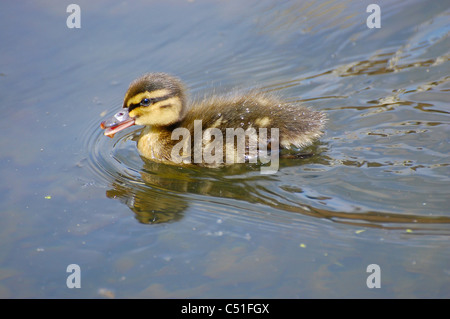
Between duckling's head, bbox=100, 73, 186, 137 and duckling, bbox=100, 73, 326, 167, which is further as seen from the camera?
duckling's head, bbox=100, 73, 186, 137

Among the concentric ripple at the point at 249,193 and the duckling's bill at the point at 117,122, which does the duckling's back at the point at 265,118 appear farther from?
the duckling's bill at the point at 117,122

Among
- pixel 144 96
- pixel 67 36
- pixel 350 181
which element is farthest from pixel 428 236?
pixel 67 36

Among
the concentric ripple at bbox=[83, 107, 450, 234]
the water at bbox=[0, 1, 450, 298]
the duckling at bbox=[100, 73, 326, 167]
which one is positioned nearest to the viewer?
the water at bbox=[0, 1, 450, 298]

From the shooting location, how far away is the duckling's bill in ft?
12.8

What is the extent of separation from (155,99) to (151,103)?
38mm

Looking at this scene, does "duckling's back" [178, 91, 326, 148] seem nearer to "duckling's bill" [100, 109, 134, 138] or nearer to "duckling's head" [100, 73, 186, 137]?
"duckling's head" [100, 73, 186, 137]

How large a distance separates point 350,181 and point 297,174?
1.08 feet

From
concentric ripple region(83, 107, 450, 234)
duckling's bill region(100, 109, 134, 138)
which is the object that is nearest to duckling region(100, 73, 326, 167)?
duckling's bill region(100, 109, 134, 138)

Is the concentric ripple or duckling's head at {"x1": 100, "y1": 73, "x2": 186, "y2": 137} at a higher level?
duckling's head at {"x1": 100, "y1": 73, "x2": 186, "y2": 137}

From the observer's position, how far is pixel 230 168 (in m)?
3.80

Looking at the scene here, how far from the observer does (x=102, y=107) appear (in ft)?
14.8

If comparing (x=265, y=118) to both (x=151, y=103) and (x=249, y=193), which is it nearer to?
(x=249, y=193)

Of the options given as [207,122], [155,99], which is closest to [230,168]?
[207,122]
